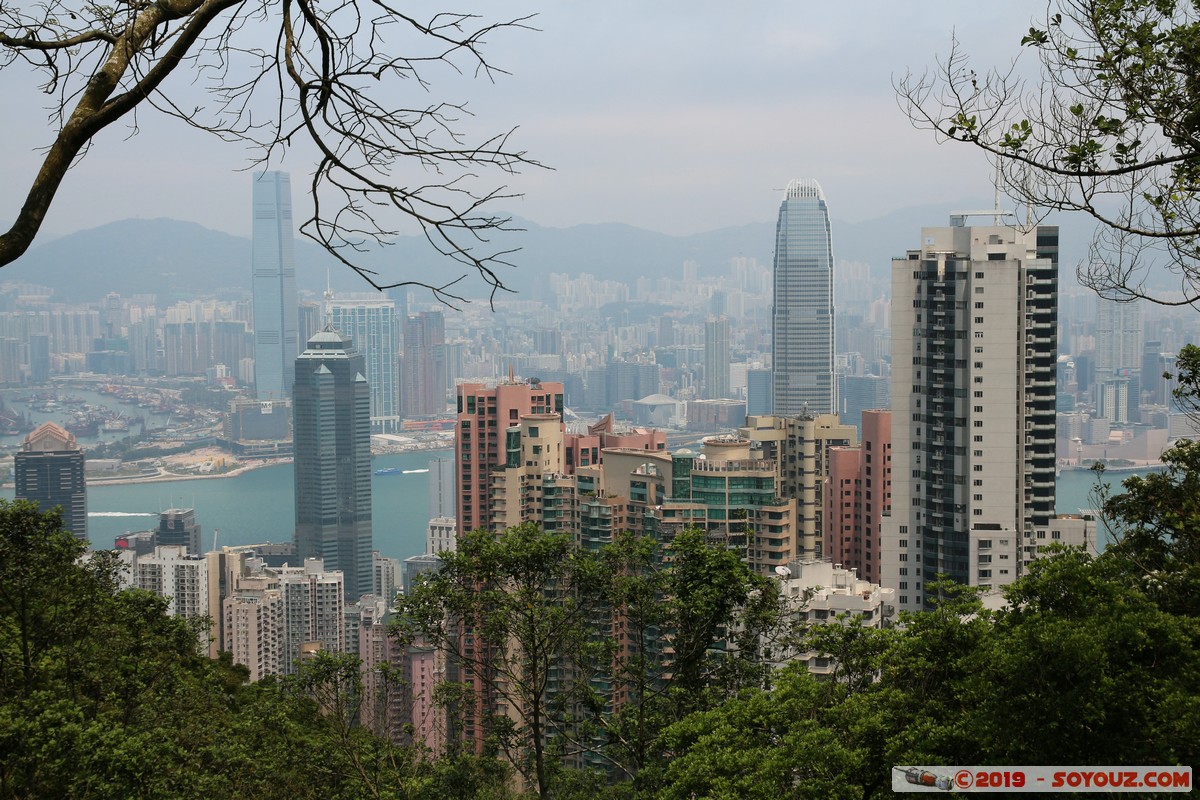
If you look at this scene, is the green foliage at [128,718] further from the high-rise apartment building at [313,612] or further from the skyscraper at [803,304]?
the skyscraper at [803,304]

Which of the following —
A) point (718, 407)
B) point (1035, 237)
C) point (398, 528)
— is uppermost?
point (1035, 237)

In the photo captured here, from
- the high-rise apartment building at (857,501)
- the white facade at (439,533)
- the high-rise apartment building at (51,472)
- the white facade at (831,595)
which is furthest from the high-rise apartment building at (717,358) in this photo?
the white facade at (831,595)

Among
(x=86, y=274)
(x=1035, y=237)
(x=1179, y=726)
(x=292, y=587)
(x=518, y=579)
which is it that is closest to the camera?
(x=1179, y=726)

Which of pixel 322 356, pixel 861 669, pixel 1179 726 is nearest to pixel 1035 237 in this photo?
pixel 861 669

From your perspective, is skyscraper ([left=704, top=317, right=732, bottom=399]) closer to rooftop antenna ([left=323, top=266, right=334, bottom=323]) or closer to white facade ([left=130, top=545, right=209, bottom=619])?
rooftop antenna ([left=323, top=266, right=334, bottom=323])

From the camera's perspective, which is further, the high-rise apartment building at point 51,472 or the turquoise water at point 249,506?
the turquoise water at point 249,506

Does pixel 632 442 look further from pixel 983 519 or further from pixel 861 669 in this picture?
pixel 861 669

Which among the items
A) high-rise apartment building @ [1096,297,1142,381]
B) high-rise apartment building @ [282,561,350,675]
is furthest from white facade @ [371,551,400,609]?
high-rise apartment building @ [1096,297,1142,381]
